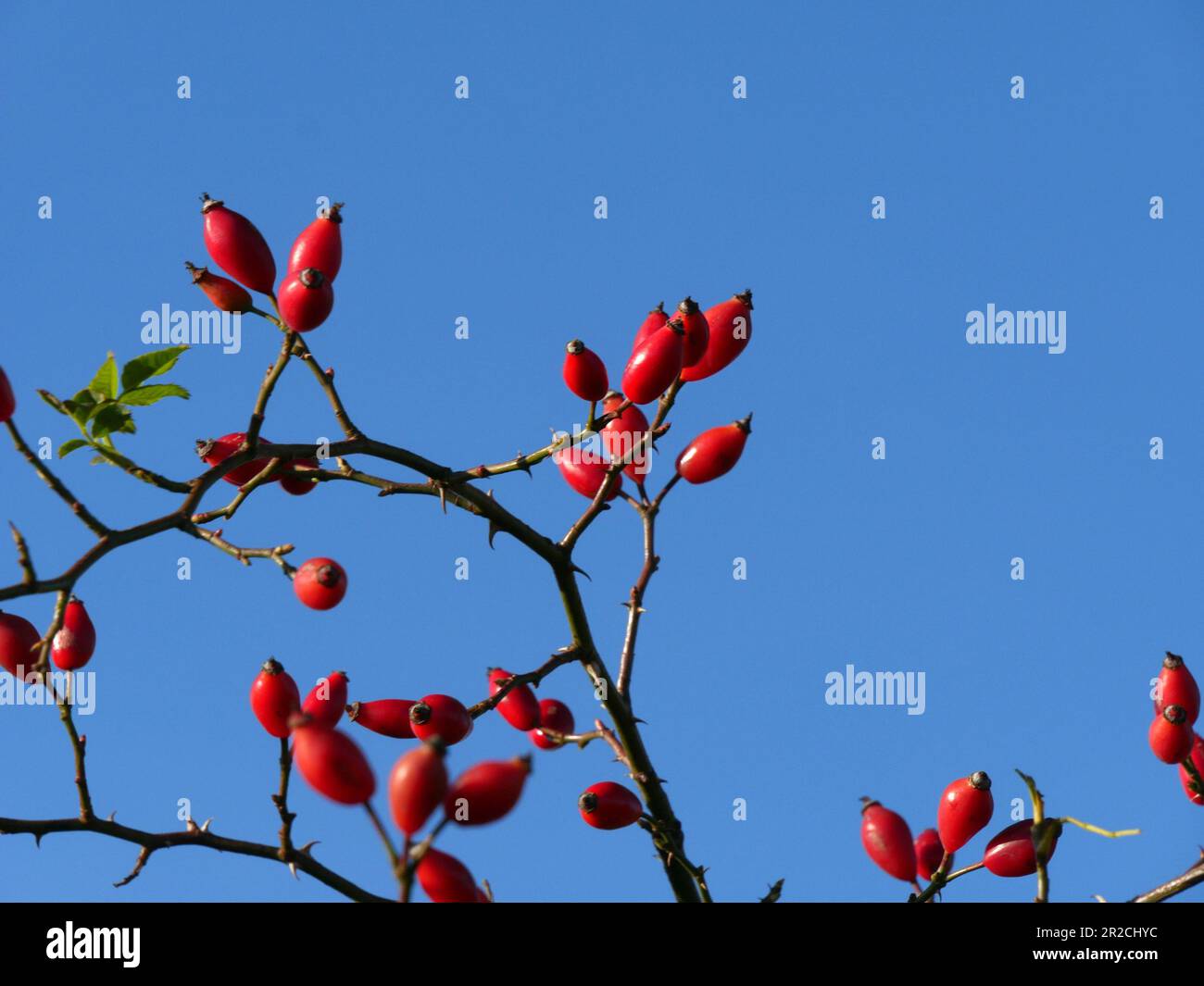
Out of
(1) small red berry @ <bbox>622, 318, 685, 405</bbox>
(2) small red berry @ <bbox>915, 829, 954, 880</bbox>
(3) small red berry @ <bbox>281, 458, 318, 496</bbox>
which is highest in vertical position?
(1) small red berry @ <bbox>622, 318, 685, 405</bbox>

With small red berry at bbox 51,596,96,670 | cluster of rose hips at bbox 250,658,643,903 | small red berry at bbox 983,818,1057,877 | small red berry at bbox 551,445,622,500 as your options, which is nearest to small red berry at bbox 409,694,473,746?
cluster of rose hips at bbox 250,658,643,903

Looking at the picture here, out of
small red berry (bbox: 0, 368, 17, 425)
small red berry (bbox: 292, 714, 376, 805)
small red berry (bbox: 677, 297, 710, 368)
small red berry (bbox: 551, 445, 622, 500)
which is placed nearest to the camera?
small red berry (bbox: 292, 714, 376, 805)

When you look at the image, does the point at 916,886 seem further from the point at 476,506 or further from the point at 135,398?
the point at 135,398

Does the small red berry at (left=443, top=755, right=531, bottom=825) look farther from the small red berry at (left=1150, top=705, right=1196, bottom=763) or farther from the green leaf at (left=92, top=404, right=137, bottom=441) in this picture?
the small red berry at (left=1150, top=705, right=1196, bottom=763)

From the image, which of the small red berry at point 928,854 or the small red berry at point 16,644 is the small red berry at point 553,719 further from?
the small red berry at point 16,644

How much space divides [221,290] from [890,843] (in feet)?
7.88

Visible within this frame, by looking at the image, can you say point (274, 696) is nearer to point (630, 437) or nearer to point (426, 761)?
point (630, 437)

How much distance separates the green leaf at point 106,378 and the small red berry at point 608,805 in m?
1.71

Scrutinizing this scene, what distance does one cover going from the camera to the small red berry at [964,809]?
12.3 ft

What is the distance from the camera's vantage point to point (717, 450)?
3881mm

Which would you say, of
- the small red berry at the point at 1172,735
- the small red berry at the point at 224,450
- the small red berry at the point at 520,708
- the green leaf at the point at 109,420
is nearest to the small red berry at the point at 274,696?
the small red berry at the point at 224,450

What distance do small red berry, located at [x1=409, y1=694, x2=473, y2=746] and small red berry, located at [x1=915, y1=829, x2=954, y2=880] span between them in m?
1.50

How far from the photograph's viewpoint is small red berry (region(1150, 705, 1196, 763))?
3.92m
